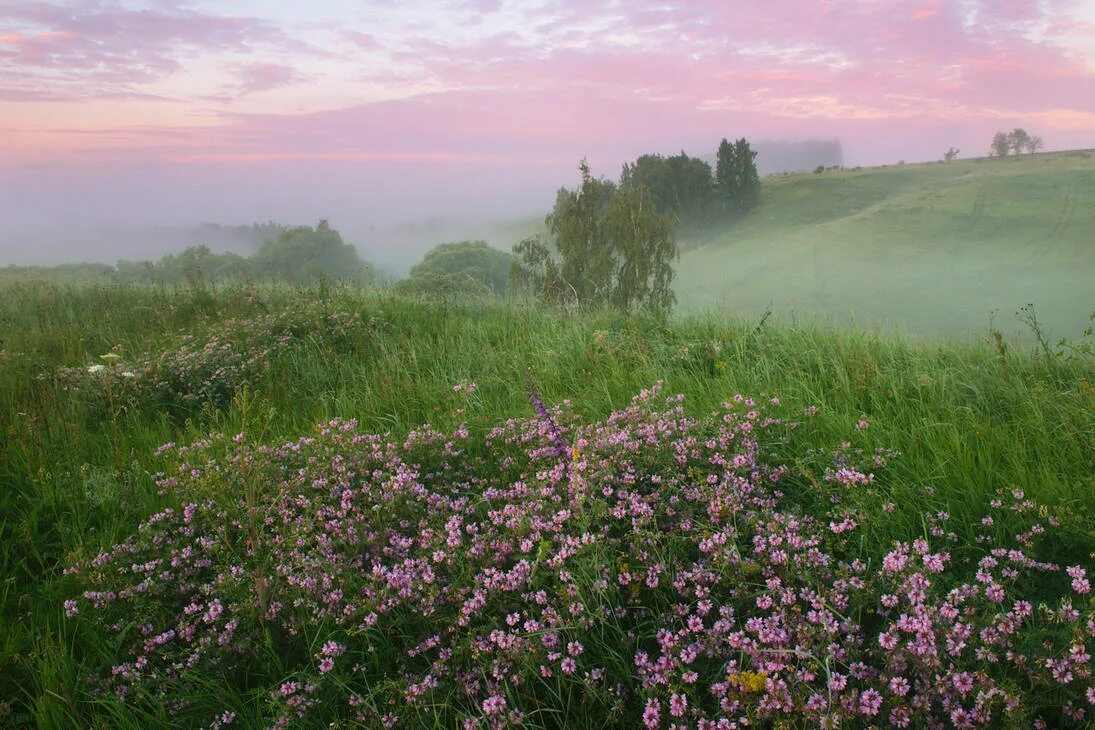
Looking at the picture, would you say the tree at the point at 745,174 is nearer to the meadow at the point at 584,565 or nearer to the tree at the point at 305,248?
the tree at the point at 305,248

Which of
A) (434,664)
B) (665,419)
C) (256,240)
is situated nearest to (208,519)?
(434,664)

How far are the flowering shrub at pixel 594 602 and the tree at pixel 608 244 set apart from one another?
62.3ft

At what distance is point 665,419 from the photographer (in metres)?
4.01

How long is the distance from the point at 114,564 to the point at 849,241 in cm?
4668

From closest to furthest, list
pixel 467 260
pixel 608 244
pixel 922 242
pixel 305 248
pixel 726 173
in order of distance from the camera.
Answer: pixel 608 244 < pixel 922 242 < pixel 726 173 < pixel 467 260 < pixel 305 248

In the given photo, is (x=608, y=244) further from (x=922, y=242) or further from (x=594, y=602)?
(x=922, y=242)

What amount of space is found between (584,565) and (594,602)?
154 millimetres

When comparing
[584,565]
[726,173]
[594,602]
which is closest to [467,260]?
[726,173]

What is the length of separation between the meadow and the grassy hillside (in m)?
22.3

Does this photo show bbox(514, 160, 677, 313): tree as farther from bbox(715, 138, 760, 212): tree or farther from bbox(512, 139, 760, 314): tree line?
bbox(715, 138, 760, 212): tree

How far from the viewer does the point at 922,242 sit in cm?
4116

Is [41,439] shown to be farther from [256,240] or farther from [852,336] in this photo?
[256,240]

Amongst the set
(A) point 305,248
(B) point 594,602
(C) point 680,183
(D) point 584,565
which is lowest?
(B) point 594,602

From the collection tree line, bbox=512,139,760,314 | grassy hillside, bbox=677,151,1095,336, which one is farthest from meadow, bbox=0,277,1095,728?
grassy hillside, bbox=677,151,1095,336
